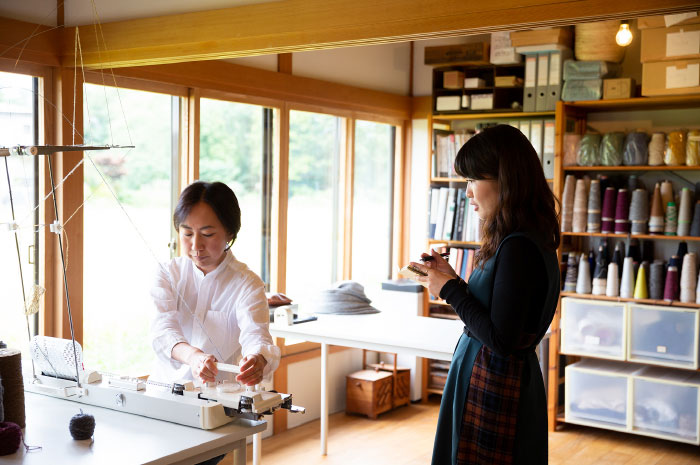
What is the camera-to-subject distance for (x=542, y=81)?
486 centimetres

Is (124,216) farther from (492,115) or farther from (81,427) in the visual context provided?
(492,115)

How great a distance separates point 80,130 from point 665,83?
120 inches

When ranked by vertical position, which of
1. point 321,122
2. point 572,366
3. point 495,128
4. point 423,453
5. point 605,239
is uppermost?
point 321,122

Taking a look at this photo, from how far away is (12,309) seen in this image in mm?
3312

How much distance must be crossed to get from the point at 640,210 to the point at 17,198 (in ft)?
10.7

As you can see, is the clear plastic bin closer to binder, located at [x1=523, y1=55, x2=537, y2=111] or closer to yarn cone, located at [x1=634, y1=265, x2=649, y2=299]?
yarn cone, located at [x1=634, y1=265, x2=649, y2=299]

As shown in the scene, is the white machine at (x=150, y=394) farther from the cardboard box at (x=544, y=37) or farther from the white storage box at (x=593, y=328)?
the cardboard box at (x=544, y=37)

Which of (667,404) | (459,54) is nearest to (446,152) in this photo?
(459,54)

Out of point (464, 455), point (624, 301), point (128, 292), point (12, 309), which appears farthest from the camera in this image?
point (624, 301)

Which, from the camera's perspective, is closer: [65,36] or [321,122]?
[65,36]

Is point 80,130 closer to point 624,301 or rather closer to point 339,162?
point 339,162

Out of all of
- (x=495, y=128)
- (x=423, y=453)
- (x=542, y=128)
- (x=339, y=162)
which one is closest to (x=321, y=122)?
(x=339, y=162)

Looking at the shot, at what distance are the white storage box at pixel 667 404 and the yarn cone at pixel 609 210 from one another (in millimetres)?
851

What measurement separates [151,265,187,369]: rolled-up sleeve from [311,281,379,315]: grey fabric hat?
2.05m
